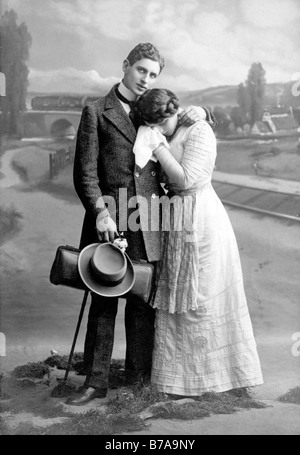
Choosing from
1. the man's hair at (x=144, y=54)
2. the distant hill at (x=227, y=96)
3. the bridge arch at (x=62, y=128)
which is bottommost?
the bridge arch at (x=62, y=128)

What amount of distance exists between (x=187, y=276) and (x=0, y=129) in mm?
1963

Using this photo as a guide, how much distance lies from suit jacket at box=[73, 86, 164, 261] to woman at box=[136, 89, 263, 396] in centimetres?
11

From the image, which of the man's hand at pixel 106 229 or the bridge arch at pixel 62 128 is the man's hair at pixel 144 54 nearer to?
the man's hand at pixel 106 229

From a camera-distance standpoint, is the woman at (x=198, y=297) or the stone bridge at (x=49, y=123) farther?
the stone bridge at (x=49, y=123)

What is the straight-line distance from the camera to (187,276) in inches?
168

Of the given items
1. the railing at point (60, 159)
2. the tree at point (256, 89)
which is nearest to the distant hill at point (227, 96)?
the tree at point (256, 89)

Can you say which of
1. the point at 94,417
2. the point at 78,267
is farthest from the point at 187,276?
the point at 94,417

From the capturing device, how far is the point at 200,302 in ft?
14.1

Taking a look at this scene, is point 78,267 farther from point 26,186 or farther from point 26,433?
point 26,186

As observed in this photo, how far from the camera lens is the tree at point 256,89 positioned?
16.9 feet

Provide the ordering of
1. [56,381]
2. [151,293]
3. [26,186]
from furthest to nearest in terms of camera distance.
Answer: [26,186] < [56,381] < [151,293]

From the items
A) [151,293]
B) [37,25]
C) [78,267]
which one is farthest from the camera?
[37,25]

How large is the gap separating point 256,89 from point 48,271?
6.10 feet

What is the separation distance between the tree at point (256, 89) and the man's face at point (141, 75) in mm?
1070
